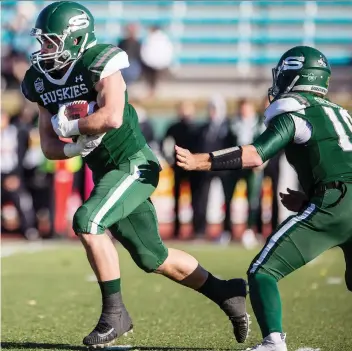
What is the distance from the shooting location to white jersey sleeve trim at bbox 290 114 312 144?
157 inches

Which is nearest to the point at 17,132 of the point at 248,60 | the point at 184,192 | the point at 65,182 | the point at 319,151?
the point at 65,182

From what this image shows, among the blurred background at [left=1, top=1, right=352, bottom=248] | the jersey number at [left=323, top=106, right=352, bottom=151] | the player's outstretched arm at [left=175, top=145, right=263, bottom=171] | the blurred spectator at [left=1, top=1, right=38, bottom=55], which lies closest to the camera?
the player's outstretched arm at [left=175, top=145, right=263, bottom=171]

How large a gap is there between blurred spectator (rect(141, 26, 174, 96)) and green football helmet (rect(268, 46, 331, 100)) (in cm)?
954

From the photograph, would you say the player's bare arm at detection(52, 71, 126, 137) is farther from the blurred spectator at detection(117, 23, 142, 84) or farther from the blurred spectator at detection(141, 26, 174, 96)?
the blurred spectator at detection(141, 26, 174, 96)

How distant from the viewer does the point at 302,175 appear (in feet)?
13.7

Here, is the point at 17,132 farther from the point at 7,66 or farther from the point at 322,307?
the point at 322,307

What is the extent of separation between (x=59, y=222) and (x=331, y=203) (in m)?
7.72

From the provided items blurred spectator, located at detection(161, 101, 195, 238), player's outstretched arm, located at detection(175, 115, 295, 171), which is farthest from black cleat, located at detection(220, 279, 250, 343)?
blurred spectator, located at detection(161, 101, 195, 238)

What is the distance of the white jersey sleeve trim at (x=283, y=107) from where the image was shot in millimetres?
4016

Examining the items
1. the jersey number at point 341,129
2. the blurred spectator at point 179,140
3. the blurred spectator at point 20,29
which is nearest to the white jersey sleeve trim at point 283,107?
the jersey number at point 341,129

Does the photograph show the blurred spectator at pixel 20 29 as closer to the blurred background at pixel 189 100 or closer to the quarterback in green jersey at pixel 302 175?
the blurred background at pixel 189 100

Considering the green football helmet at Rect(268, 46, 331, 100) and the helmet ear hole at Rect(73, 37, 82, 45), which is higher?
the helmet ear hole at Rect(73, 37, 82, 45)

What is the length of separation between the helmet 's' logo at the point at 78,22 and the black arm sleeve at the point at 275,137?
1171 mm

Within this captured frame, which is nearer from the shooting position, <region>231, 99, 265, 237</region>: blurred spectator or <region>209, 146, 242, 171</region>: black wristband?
<region>209, 146, 242, 171</region>: black wristband
